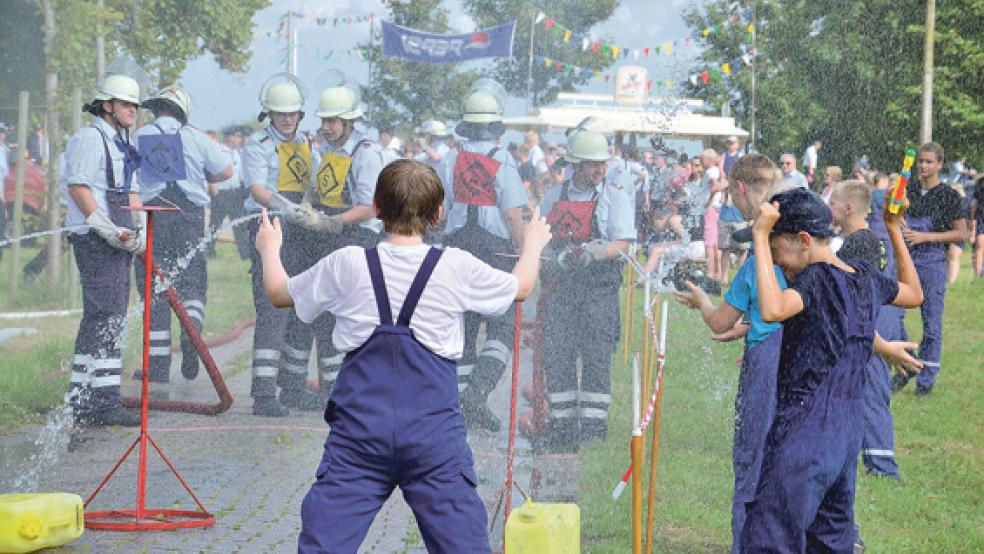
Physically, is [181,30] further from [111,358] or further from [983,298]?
[983,298]

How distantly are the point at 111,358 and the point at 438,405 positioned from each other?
455 cm

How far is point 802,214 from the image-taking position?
4156mm

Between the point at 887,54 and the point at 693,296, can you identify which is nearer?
the point at 693,296

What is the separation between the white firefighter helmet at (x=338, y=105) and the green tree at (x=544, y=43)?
5414 millimetres

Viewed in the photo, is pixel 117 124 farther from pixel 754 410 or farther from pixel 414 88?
pixel 414 88

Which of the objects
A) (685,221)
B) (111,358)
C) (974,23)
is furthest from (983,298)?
(974,23)

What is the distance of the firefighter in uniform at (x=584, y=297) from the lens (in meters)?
7.98

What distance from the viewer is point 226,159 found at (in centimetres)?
940

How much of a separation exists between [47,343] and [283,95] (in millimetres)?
3299

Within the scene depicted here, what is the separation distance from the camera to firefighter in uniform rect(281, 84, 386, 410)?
8.60m

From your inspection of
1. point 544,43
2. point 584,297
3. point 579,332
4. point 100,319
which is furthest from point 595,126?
point 544,43

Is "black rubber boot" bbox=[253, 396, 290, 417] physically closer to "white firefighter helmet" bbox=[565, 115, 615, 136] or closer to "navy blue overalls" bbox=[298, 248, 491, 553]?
"white firefighter helmet" bbox=[565, 115, 615, 136]

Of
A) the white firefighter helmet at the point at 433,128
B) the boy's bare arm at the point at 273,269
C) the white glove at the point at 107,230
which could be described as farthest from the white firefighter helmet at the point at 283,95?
the white firefighter helmet at the point at 433,128

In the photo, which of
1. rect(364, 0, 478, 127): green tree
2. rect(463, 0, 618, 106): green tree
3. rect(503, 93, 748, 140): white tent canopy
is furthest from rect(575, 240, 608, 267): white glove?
rect(503, 93, 748, 140): white tent canopy
